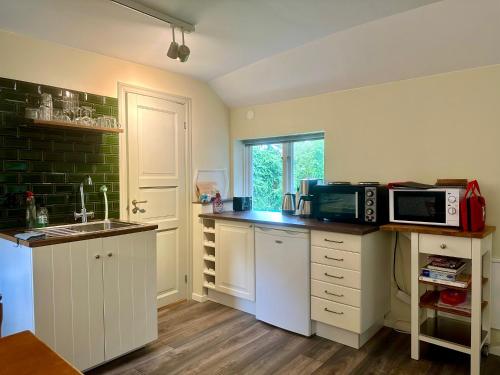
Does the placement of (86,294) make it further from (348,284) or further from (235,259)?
(348,284)

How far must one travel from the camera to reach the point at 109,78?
2.82 meters

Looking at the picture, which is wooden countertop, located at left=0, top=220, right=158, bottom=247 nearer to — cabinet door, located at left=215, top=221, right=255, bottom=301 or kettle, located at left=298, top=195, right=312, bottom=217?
cabinet door, located at left=215, top=221, right=255, bottom=301

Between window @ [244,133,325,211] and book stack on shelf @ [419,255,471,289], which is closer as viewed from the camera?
book stack on shelf @ [419,255,471,289]

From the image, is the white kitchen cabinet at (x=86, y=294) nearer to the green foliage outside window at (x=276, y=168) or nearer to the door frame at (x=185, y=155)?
the door frame at (x=185, y=155)

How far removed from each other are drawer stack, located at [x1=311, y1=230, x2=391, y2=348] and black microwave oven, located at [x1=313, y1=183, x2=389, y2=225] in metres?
0.15

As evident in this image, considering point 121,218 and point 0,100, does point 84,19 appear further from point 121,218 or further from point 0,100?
point 121,218

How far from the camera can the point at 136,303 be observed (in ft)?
7.73

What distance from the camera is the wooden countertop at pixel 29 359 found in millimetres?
928

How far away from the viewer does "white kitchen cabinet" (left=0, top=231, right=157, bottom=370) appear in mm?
1923

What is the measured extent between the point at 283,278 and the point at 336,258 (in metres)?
0.50

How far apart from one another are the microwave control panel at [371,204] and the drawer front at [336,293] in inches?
20.8

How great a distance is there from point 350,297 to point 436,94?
163 centimetres

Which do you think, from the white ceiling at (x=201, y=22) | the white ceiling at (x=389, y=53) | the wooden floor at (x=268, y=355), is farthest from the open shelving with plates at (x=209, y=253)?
the white ceiling at (x=201, y=22)

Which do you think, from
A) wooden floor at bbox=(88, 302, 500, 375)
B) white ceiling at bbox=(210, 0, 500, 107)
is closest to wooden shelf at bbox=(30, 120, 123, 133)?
white ceiling at bbox=(210, 0, 500, 107)
